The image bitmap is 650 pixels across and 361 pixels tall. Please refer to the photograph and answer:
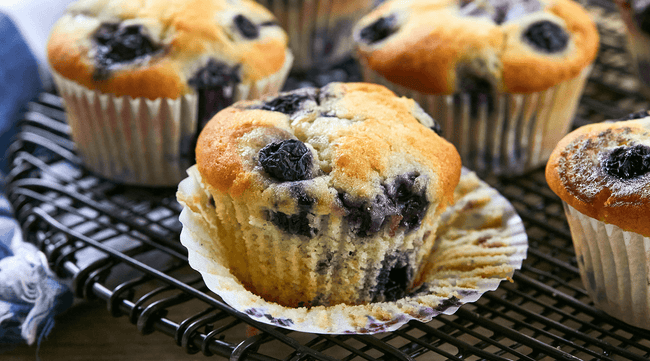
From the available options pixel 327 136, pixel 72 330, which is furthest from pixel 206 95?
pixel 72 330

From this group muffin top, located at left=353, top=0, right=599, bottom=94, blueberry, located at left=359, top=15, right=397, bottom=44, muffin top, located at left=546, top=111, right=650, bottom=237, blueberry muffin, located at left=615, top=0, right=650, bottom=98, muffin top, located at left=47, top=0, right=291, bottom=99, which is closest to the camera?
muffin top, located at left=546, top=111, right=650, bottom=237

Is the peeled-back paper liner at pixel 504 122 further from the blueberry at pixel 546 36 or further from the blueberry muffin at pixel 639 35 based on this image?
the blueberry muffin at pixel 639 35

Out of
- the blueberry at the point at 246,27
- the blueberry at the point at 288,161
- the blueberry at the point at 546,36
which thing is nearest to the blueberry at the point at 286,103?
the blueberry at the point at 288,161

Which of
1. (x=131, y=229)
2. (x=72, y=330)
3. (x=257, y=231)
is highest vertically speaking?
(x=257, y=231)

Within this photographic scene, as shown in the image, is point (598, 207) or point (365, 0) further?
point (365, 0)

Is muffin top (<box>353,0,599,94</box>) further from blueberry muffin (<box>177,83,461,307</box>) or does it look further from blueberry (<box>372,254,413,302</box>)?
blueberry (<box>372,254,413,302</box>)

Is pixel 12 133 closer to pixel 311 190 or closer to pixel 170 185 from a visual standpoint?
pixel 170 185

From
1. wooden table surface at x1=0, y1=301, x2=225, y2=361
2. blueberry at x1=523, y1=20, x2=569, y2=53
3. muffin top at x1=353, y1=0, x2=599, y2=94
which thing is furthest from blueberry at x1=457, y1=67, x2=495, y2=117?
wooden table surface at x1=0, y1=301, x2=225, y2=361
